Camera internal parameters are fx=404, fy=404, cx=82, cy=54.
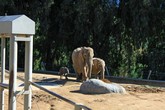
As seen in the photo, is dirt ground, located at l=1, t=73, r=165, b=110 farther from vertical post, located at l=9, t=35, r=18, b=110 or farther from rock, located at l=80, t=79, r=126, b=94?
vertical post, located at l=9, t=35, r=18, b=110

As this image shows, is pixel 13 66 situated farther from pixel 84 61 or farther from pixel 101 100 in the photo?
pixel 84 61

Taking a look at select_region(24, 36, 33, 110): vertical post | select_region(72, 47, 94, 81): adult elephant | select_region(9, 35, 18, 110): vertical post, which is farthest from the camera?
select_region(72, 47, 94, 81): adult elephant

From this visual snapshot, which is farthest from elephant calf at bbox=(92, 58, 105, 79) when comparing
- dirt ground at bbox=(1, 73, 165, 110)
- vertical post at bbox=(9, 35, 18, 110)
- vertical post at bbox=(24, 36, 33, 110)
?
vertical post at bbox=(9, 35, 18, 110)

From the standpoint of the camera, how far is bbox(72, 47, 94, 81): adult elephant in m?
18.0

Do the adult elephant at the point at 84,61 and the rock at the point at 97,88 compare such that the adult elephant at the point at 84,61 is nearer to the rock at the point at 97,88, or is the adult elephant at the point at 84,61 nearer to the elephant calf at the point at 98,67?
the elephant calf at the point at 98,67

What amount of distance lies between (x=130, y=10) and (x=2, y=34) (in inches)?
845

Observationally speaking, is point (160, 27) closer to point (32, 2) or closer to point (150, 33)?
point (150, 33)

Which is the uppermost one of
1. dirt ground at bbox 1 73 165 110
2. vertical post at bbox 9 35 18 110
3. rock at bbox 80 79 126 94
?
vertical post at bbox 9 35 18 110

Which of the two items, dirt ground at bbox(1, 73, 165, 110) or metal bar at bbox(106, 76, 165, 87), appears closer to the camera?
dirt ground at bbox(1, 73, 165, 110)

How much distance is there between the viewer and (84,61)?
1816 cm

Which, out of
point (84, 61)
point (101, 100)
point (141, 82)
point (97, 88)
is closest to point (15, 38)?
point (101, 100)

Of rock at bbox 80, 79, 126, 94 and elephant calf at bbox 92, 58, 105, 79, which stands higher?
elephant calf at bbox 92, 58, 105, 79

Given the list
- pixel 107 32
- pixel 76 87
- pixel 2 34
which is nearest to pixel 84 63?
pixel 76 87

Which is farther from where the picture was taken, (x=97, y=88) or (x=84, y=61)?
(x=84, y=61)
